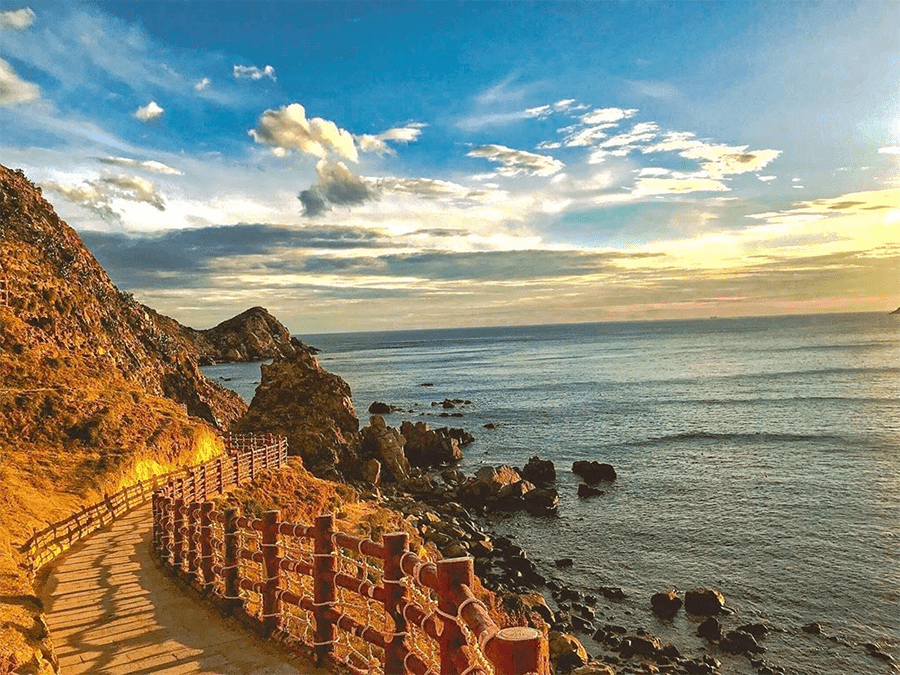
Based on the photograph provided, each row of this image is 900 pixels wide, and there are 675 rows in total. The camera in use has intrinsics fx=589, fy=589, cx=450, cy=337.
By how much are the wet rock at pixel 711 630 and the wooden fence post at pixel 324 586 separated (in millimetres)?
18267

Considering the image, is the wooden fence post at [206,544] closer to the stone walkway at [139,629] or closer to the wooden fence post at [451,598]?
the stone walkway at [139,629]

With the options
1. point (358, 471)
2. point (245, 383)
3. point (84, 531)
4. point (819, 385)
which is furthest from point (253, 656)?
point (245, 383)

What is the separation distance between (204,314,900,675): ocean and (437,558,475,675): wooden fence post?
18.2m

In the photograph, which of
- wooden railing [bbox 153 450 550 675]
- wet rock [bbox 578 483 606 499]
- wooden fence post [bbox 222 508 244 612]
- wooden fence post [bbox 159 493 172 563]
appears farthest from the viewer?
wet rock [bbox 578 483 606 499]

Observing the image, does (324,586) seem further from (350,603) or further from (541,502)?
(541,502)

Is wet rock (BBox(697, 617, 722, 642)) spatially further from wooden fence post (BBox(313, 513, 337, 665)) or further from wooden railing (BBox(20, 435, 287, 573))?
wooden fence post (BBox(313, 513, 337, 665))

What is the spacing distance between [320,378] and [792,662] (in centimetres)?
3255

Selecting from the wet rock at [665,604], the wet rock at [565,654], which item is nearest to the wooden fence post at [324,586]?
the wet rock at [565,654]

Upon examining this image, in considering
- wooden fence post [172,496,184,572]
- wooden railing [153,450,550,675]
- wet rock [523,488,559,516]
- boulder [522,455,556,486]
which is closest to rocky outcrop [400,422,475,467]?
boulder [522,455,556,486]

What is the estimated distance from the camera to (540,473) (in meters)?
41.2

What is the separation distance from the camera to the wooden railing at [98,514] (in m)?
13.9

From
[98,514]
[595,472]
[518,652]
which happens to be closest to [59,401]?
[98,514]

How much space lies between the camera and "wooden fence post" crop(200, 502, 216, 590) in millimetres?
10141

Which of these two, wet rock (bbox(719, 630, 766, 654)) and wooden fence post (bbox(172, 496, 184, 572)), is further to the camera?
wet rock (bbox(719, 630, 766, 654))
